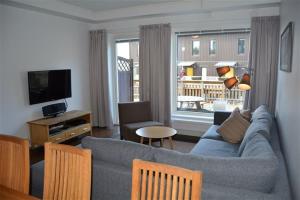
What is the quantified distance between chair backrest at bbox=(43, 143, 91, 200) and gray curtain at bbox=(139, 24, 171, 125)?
144 inches

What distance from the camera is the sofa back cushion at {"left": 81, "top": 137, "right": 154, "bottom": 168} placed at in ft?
6.54

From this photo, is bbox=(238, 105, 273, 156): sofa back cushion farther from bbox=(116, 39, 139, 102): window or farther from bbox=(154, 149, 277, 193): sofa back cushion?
bbox=(116, 39, 139, 102): window

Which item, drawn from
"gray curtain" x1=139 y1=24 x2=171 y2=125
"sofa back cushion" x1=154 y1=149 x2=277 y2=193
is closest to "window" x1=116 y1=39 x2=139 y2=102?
"gray curtain" x1=139 y1=24 x2=171 y2=125

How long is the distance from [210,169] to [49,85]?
383 cm

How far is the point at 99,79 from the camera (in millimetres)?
5840

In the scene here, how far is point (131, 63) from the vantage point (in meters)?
5.98

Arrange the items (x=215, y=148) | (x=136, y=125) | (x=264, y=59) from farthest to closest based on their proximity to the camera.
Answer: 1. (x=136, y=125)
2. (x=264, y=59)
3. (x=215, y=148)

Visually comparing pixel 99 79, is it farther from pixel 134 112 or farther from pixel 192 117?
pixel 192 117

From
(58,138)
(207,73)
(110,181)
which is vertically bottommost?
(58,138)

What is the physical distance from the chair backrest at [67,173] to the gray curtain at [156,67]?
12.0 feet

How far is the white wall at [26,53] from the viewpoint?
4.07 metres

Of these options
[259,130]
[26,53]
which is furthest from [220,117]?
[26,53]

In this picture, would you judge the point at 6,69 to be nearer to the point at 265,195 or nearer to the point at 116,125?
the point at 116,125

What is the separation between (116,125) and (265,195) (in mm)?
4837
